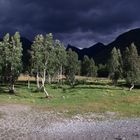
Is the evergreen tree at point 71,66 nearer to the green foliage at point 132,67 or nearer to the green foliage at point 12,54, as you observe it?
the green foliage at point 132,67

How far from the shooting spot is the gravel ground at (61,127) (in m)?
40.9

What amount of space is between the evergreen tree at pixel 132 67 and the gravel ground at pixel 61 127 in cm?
6654

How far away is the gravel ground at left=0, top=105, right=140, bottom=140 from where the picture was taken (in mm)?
40906

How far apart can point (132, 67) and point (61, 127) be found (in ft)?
284

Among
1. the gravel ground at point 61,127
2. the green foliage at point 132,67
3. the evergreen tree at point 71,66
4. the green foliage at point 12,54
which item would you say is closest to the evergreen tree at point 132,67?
the green foliage at point 132,67

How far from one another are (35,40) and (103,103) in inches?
1484

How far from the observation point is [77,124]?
5191 centimetres

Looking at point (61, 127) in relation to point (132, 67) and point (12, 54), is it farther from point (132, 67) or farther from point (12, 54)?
point (132, 67)

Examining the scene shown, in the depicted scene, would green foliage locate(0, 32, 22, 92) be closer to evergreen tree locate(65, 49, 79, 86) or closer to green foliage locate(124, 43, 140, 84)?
green foliage locate(124, 43, 140, 84)

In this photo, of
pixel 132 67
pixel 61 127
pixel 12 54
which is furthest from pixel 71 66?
pixel 61 127

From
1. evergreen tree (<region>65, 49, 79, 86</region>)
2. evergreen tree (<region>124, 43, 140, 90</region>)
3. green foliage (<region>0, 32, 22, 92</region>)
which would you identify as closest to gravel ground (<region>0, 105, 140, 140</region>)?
green foliage (<region>0, 32, 22, 92</region>)

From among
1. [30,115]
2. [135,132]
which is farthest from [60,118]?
[135,132]

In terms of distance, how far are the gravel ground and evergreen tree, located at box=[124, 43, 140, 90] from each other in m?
66.5

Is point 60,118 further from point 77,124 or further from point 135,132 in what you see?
point 135,132
